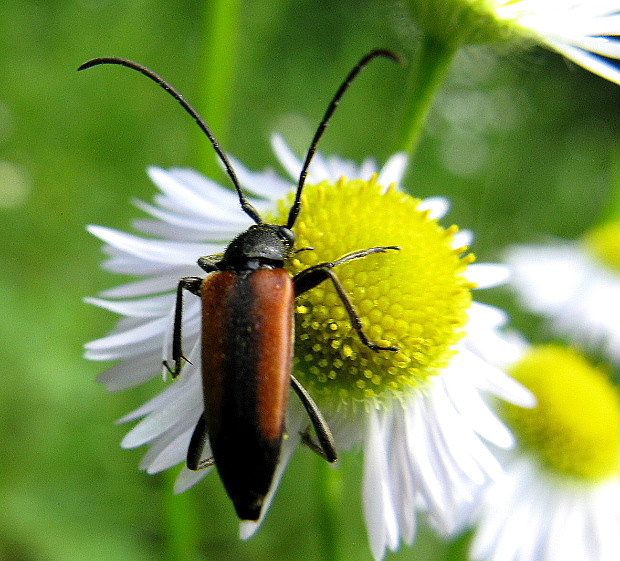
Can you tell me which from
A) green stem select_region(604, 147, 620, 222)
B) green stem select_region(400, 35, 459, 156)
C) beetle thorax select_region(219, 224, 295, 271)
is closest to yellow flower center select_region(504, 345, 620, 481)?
green stem select_region(604, 147, 620, 222)

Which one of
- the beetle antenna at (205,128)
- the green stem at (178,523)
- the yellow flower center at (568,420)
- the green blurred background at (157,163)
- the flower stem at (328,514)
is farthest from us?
the green blurred background at (157,163)

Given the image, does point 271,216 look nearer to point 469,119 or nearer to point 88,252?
point 88,252

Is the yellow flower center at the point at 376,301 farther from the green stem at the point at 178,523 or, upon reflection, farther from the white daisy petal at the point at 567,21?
the green stem at the point at 178,523

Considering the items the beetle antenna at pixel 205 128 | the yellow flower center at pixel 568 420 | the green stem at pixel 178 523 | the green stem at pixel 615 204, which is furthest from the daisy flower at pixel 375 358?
A: the green stem at pixel 615 204

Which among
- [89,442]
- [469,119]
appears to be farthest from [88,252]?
[469,119]

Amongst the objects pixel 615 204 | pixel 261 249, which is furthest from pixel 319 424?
pixel 615 204
